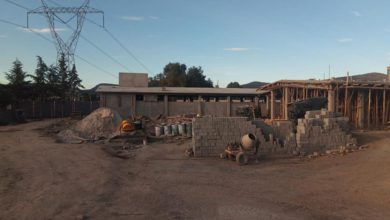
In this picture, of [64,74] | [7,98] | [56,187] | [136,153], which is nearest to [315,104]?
[136,153]

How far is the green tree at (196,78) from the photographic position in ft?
218

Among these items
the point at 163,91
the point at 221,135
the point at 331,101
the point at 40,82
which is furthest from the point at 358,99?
the point at 40,82

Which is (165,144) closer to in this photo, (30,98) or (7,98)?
(7,98)

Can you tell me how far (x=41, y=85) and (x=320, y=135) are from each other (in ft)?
117

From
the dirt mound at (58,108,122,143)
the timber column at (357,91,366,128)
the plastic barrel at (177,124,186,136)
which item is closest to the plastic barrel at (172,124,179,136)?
the plastic barrel at (177,124,186,136)

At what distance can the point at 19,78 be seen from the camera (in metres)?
42.7

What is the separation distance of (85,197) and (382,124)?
19394mm

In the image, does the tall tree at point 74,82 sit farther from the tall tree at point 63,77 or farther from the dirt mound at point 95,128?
the dirt mound at point 95,128

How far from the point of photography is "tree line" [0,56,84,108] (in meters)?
39.1

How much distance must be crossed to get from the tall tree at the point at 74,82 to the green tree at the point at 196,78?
18.1 m

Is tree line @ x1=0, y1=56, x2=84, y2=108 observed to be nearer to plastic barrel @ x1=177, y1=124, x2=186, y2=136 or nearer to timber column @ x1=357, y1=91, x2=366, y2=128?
plastic barrel @ x1=177, y1=124, x2=186, y2=136

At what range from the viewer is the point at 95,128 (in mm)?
24234

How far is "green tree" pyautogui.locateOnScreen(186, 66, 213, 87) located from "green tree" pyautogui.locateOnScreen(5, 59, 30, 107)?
91.9 ft

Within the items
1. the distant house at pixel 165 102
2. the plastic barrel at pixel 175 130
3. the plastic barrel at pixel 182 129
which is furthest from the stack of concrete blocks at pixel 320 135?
the distant house at pixel 165 102
